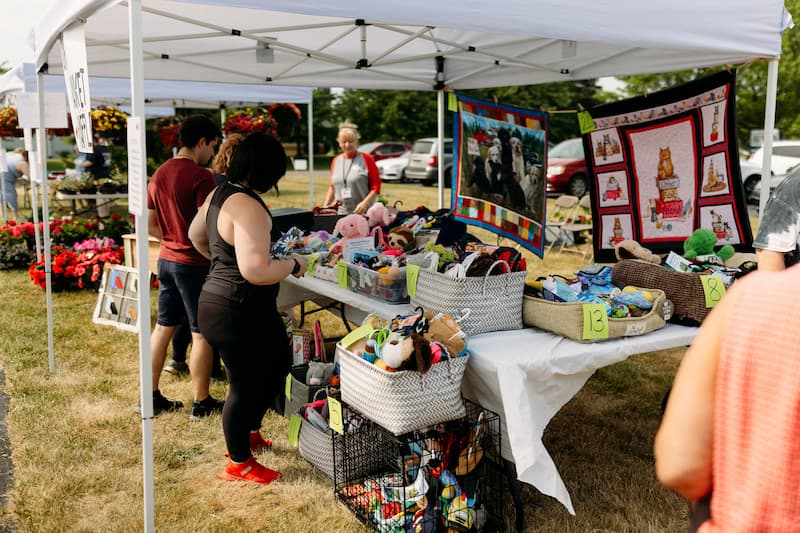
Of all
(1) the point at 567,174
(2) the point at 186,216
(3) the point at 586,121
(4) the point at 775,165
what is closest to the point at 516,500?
(2) the point at 186,216

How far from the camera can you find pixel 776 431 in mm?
860

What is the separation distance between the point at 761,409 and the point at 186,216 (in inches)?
122

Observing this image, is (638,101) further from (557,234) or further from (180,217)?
(557,234)

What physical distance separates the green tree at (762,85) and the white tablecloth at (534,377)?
20111mm

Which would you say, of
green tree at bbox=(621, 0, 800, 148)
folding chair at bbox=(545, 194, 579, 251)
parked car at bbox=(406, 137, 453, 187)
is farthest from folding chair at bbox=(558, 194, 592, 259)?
green tree at bbox=(621, 0, 800, 148)

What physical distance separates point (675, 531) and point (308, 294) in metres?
2.45

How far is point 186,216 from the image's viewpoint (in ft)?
11.6

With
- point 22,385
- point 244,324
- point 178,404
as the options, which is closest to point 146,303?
point 244,324

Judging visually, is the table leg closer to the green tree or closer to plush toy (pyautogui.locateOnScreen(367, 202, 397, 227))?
plush toy (pyautogui.locateOnScreen(367, 202, 397, 227))

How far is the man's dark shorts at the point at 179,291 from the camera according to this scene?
352 cm

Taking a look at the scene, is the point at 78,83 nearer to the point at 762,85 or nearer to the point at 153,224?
the point at 153,224

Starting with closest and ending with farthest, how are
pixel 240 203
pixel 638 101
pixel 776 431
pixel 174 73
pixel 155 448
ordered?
pixel 776 431
pixel 240 203
pixel 155 448
pixel 638 101
pixel 174 73

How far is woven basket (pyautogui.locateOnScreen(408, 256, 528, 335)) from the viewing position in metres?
2.66

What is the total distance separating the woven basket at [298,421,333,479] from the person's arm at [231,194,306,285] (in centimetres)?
82
